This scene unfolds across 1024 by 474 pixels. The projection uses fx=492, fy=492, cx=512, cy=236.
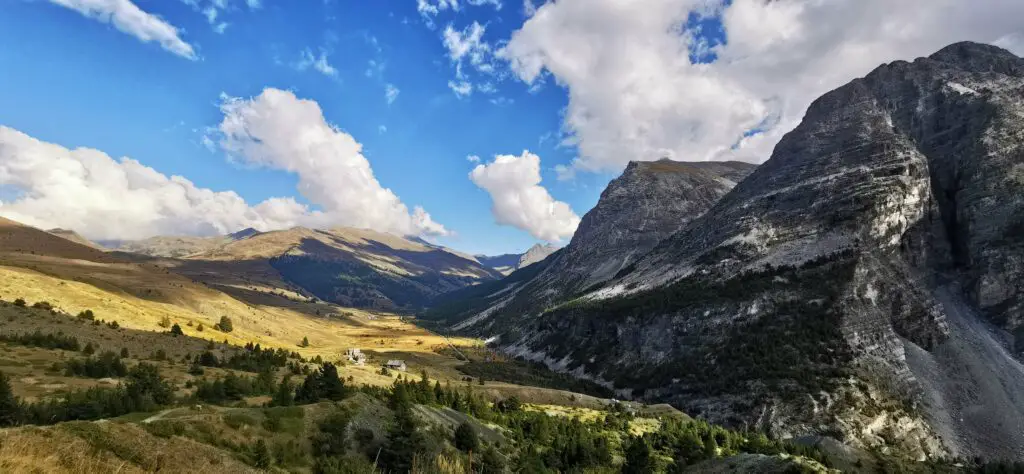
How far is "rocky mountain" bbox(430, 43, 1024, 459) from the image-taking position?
96.1m

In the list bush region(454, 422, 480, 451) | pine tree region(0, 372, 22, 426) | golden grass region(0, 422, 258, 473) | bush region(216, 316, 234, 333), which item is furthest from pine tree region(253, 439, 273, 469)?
bush region(216, 316, 234, 333)

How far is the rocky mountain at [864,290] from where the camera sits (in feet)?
315

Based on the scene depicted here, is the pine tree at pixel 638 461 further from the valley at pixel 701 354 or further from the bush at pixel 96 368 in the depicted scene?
the bush at pixel 96 368

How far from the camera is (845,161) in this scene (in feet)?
516

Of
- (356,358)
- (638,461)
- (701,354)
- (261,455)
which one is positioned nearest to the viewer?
(261,455)

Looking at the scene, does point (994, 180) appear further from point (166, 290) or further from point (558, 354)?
point (166, 290)

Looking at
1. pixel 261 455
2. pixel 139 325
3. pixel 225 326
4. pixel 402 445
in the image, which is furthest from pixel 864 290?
pixel 139 325

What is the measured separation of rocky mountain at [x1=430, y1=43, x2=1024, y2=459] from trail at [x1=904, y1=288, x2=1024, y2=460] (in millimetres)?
343

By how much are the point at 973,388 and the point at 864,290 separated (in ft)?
91.6

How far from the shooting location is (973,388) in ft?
333

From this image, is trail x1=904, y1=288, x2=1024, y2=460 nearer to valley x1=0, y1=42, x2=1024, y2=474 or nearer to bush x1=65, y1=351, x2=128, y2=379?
valley x1=0, y1=42, x2=1024, y2=474

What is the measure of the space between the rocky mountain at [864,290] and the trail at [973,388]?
13.5 inches

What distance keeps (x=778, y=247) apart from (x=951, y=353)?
45971mm

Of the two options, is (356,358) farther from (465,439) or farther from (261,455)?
(261,455)
